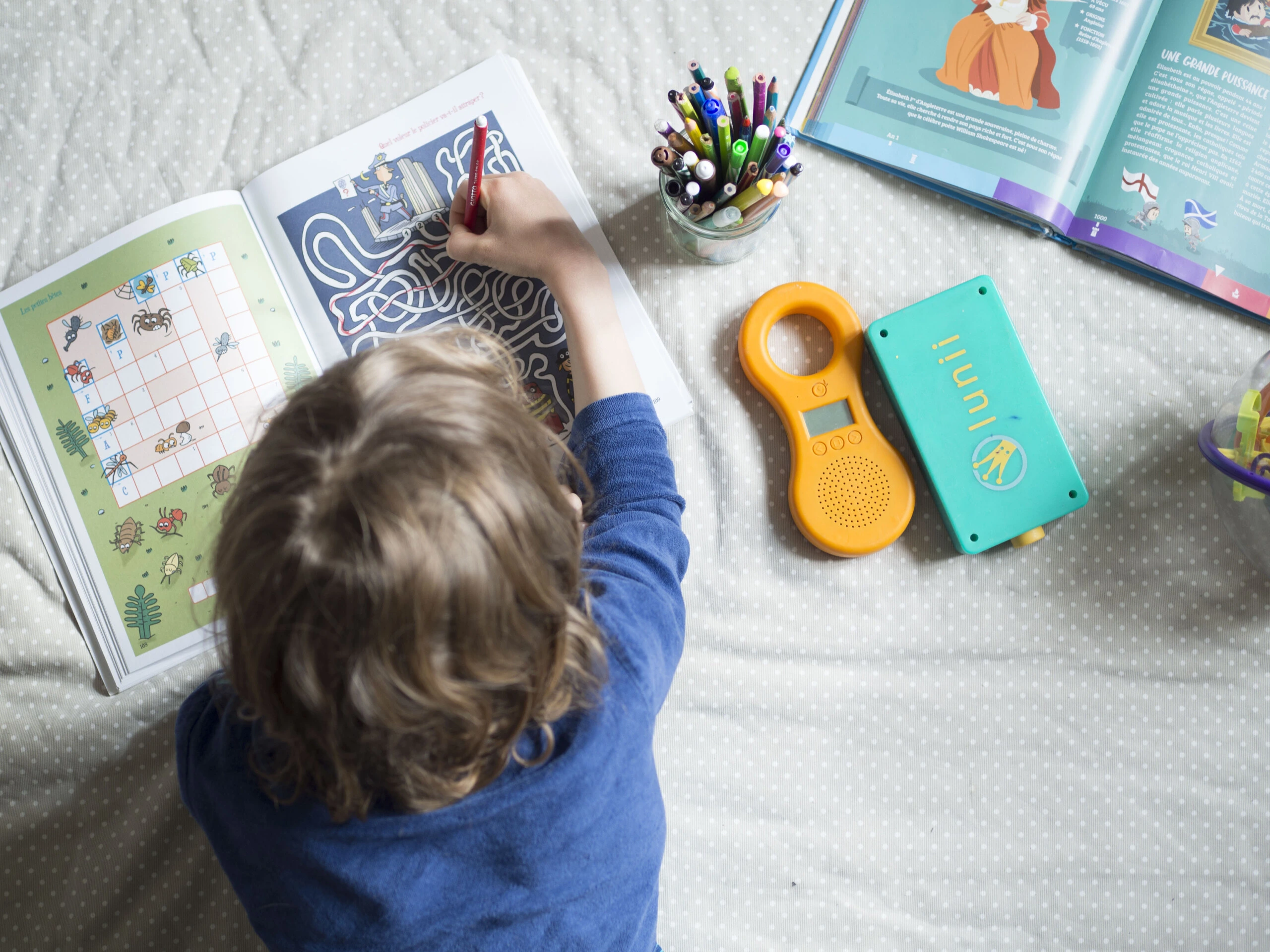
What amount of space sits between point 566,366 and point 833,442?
8.2 inches

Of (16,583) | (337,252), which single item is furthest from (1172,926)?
(16,583)

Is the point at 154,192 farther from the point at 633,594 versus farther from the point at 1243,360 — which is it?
the point at 1243,360

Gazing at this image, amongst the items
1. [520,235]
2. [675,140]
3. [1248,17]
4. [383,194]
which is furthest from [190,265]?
[1248,17]

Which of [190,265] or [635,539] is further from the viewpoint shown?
[190,265]

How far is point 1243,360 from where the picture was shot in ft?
2.05

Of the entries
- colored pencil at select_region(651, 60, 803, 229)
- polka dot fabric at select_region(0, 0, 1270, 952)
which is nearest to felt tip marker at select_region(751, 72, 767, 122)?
colored pencil at select_region(651, 60, 803, 229)

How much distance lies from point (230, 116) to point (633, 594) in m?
0.50

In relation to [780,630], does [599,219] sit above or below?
above

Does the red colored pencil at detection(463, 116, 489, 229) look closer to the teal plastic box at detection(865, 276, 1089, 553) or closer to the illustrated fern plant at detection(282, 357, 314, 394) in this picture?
the illustrated fern plant at detection(282, 357, 314, 394)

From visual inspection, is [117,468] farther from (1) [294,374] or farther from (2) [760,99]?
(2) [760,99]

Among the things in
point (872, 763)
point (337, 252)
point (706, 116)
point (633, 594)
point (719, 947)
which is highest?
point (706, 116)

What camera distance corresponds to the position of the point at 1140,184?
609 millimetres

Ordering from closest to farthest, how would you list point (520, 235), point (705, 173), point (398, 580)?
1. point (398, 580)
2. point (705, 173)
3. point (520, 235)

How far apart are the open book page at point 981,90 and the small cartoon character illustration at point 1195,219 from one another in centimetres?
8
